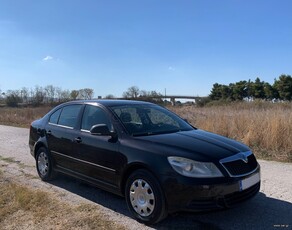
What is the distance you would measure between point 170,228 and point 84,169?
6.00ft

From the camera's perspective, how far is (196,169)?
4.04m

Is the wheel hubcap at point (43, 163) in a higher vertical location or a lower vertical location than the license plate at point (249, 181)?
lower

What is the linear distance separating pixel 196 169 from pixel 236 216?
1061 mm

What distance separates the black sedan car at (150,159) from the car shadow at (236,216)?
0.99ft

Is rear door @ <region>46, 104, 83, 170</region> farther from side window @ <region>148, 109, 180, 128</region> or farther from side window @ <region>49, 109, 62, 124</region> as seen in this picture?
side window @ <region>148, 109, 180, 128</region>

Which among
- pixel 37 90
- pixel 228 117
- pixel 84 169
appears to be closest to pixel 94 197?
pixel 84 169

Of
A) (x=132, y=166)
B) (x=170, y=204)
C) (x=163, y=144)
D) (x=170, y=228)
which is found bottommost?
(x=170, y=228)

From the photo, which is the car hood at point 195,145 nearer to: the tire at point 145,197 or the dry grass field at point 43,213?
the tire at point 145,197

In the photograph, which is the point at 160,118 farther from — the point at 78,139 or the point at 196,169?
the point at 196,169

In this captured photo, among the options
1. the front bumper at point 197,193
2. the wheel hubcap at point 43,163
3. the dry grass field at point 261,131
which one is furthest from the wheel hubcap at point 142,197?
the dry grass field at point 261,131

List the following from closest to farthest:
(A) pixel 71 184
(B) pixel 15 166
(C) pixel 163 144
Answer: (C) pixel 163 144 < (A) pixel 71 184 < (B) pixel 15 166

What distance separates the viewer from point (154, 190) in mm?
4184

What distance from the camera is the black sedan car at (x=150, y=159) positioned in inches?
158

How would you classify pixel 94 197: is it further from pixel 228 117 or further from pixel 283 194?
pixel 228 117
